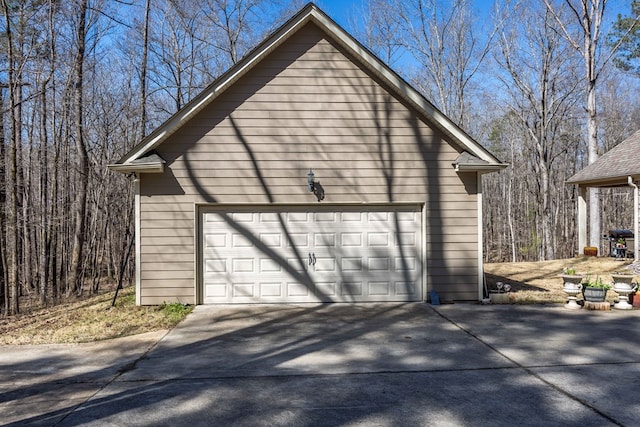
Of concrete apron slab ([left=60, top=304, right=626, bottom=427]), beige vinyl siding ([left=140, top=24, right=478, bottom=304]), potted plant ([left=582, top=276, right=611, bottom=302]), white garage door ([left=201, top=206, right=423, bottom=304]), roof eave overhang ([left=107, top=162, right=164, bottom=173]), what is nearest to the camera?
concrete apron slab ([left=60, top=304, right=626, bottom=427])

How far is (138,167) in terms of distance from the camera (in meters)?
8.16

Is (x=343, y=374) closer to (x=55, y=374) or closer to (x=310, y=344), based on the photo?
(x=310, y=344)

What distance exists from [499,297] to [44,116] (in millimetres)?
14203

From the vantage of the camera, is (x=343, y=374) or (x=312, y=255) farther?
(x=312, y=255)

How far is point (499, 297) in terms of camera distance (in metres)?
8.90

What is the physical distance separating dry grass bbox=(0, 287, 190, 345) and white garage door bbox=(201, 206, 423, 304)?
117 cm

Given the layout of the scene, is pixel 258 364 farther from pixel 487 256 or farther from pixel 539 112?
pixel 487 256

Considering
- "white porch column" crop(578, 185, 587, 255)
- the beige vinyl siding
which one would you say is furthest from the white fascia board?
"white porch column" crop(578, 185, 587, 255)

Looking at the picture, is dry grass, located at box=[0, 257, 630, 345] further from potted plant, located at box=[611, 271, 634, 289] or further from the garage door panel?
the garage door panel

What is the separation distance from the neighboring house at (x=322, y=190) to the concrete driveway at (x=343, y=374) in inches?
47.8

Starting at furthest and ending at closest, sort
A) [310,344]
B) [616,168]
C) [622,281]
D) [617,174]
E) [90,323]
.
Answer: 1. [616,168]
2. [617,174]
3. [622,281]
4. [90,323]
5. [310,344]

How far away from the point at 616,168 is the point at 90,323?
48.0 ft

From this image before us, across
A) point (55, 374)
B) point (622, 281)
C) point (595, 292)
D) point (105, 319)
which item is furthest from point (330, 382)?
point (622, 281)

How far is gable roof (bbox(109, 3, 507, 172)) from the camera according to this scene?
8.38 meters
